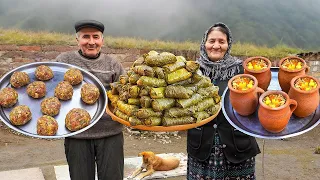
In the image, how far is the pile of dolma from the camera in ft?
7.48

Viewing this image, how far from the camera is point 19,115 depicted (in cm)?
248

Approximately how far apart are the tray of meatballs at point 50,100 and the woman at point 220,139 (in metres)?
0.88

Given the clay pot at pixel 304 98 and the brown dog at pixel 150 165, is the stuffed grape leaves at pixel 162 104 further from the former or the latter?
the brown dog at pixel 150 165

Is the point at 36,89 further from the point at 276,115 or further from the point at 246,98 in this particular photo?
the point at 276,115

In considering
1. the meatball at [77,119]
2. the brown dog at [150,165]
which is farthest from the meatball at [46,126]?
the brown dog at [150,165]

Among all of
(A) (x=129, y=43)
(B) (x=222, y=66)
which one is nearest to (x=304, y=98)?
(B) (x=222, y=66)

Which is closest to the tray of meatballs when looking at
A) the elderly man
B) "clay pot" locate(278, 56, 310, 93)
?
the elderly man

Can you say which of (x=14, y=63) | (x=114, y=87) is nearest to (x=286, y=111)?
(x=114, y=87)

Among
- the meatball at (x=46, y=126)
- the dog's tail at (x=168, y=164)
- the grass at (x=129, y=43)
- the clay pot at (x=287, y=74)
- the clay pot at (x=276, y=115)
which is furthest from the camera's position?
the grass at (x=129, y=43)

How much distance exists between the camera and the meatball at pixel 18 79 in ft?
8.89

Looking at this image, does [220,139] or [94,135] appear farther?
[94,135]

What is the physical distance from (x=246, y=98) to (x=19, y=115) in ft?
5.13

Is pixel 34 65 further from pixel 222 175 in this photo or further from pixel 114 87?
pixel 222 175

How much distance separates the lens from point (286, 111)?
2062mm
